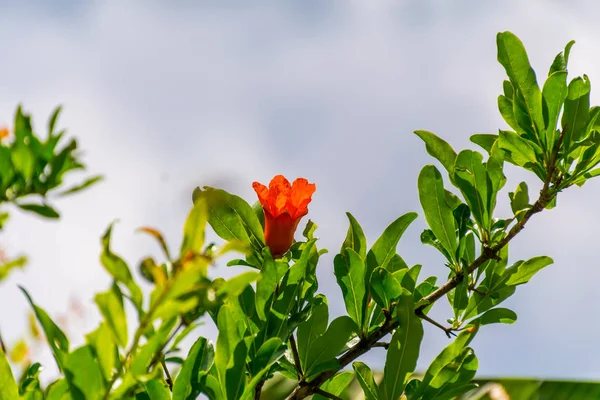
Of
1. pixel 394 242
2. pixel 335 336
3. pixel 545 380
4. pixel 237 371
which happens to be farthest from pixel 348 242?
pixel 545 380

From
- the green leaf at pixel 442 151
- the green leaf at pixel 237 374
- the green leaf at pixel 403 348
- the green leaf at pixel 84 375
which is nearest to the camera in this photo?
the green leaf at pixel 84 375

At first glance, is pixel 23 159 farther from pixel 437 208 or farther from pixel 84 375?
pixel 437 208

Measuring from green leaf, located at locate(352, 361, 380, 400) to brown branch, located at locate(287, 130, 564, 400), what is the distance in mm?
45

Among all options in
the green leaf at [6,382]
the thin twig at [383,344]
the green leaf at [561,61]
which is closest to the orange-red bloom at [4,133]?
the green leaf at [6,382]

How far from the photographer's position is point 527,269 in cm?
141

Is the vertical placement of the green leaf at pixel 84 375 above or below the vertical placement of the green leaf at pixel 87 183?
below

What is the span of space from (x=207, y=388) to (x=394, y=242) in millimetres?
494

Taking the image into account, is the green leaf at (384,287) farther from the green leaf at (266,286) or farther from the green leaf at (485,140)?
the green leaf at (485,140)

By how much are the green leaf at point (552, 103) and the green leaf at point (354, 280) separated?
1.48 ft

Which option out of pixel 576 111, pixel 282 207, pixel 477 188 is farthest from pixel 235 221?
pixel 576 111

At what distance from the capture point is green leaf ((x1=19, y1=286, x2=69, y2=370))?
0.99 metres

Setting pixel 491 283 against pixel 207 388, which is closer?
pixel 207 388

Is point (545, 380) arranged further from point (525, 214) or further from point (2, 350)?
point (2, 350)

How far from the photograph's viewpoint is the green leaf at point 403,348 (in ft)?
3.97
